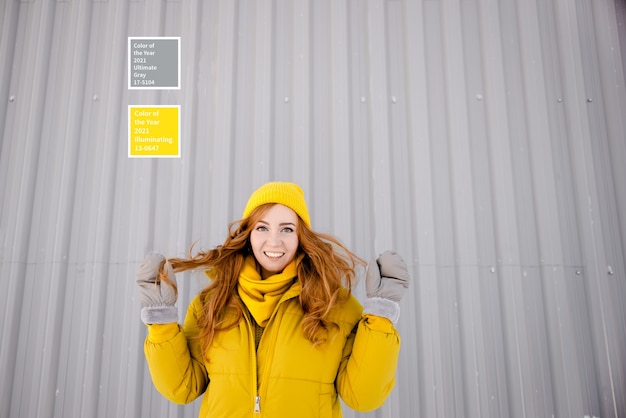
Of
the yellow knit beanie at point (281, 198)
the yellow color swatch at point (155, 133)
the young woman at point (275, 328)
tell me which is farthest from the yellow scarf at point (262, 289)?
the yellow color swatch at point (155, 133)

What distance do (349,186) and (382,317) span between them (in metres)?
1.04

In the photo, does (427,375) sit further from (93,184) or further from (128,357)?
(93,184)

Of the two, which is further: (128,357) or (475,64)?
(475,64)

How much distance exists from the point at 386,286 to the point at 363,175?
103 centimetres

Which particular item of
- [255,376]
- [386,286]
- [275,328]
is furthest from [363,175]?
[255,376]

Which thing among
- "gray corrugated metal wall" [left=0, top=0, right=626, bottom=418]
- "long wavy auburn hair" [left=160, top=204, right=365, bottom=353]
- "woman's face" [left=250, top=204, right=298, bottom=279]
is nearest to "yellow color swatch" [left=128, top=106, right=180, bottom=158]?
"gray corrugated metal wall" [left=0, top=0, right=626, bottom=418]

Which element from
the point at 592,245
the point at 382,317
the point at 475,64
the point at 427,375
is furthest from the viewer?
the point at 475,64

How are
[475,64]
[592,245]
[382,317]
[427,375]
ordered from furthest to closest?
[475,64], [592,245], [427,375], [382,317]

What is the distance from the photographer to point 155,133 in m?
2.36

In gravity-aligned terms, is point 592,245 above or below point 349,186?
below

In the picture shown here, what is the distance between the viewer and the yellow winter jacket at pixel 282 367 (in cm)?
130

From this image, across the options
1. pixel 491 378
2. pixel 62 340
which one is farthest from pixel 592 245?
pixel 62 340

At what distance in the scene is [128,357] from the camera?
217cm

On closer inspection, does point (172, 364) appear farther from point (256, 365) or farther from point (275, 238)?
point (275, 238)
